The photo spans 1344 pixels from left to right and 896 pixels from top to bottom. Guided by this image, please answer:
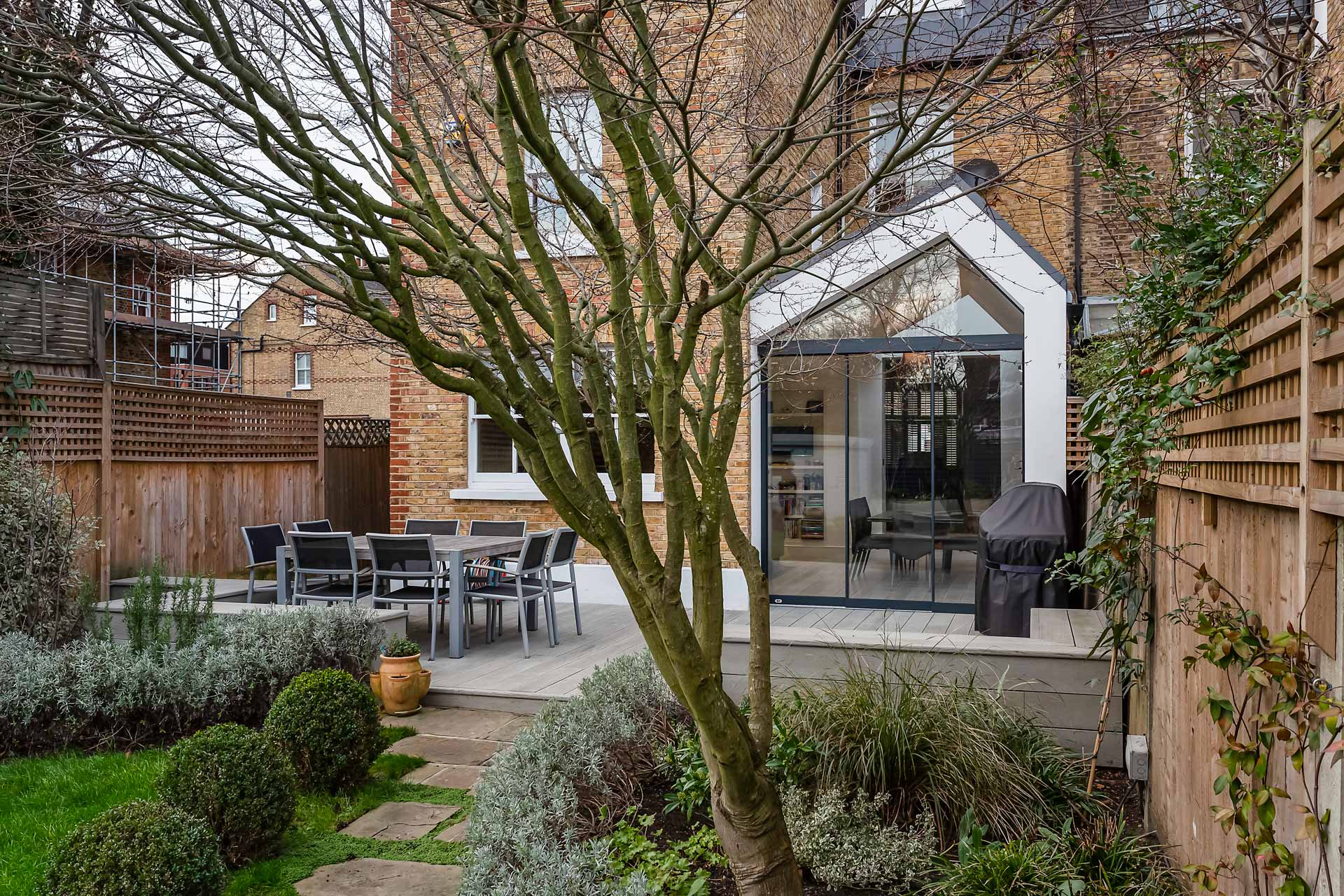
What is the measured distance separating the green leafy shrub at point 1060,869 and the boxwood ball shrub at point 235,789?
2576mm

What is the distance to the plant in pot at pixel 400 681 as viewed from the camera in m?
6.05

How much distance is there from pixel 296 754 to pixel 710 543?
8.90 ft

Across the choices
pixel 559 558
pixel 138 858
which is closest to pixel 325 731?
pixel 138 858

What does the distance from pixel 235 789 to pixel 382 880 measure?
2.34 ft

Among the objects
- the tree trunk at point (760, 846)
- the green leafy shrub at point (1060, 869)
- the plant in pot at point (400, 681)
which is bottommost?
the plant in pot at point (400, 681)

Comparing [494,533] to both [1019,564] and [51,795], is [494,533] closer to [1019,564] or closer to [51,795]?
[1019,564]

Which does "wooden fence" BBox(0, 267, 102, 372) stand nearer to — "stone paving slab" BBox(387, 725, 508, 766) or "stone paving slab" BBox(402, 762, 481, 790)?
"stone paving slab" BBox(387, 725, 508, 766)

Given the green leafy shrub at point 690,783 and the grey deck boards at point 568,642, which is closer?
the green leafy shrub at point 690,783

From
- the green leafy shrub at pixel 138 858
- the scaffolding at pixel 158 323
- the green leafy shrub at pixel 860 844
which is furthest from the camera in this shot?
the scaffolding at pixel 158 323

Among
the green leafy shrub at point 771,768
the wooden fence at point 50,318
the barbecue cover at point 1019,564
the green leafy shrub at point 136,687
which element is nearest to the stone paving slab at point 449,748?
the green leafy shrub at point 136,687

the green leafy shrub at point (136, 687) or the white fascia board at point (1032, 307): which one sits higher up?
the white fascia board at point (1032, 307)

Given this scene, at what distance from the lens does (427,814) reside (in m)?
4.40

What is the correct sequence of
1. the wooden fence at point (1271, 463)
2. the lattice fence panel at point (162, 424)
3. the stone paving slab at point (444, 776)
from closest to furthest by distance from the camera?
the wooden fence at point (1271, 463) → the stone paving slab at point (444, 776) → the lattice fence panel at point (162, 424)

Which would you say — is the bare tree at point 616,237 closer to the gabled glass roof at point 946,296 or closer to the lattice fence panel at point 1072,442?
the gabled glass roof at point 946,296
